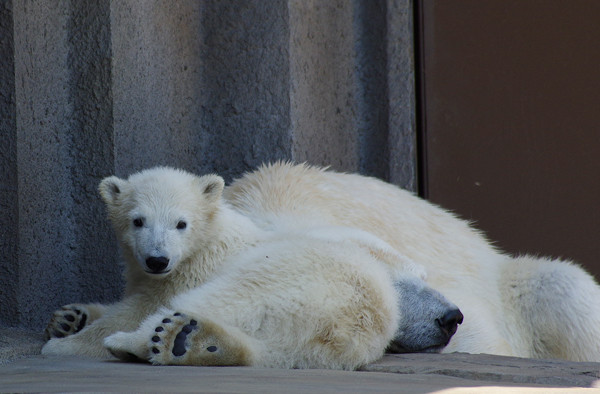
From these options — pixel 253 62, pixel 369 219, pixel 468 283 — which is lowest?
pixel 468 283

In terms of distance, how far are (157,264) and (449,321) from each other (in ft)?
2.94

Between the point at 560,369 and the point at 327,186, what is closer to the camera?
the point at 560,369

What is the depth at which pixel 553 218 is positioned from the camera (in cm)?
505

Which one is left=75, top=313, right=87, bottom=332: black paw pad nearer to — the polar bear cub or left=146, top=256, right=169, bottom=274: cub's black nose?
the polar bear cub

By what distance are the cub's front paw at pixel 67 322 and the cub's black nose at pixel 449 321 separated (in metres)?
1.17

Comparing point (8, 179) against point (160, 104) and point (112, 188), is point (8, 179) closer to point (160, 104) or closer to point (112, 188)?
point (112, 188)

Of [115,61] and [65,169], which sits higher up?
[115,61]

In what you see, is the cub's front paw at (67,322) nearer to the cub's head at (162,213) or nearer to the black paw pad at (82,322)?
the black paw pad at (82,322)

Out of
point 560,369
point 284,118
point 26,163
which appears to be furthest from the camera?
point 284,118

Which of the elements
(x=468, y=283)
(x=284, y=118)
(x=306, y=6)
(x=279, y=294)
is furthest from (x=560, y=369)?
(x=306, y=6)

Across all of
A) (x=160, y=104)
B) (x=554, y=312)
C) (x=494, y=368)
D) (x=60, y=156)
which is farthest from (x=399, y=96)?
(x=494, y=368)

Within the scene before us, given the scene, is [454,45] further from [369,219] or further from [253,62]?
[369,219]

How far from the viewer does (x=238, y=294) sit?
2676mm

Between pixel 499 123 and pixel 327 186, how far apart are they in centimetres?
163
